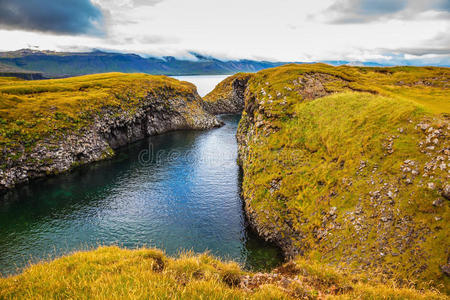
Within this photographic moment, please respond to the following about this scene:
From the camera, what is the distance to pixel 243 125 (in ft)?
193

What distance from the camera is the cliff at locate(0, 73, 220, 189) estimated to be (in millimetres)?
48375

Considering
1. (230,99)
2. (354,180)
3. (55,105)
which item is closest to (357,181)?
(354,180)

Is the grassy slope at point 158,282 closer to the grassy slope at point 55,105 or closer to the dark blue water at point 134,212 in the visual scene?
the dark blue water at point 134,212

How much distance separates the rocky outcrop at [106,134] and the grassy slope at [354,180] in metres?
44.0

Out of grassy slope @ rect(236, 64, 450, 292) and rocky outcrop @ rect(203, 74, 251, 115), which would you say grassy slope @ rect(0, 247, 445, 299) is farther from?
rocky outcrop @ rect(203, 74, 251, 115)

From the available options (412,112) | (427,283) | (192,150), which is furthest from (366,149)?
(192,150)

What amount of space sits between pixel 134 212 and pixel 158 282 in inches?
1228

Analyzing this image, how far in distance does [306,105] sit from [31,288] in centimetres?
4223

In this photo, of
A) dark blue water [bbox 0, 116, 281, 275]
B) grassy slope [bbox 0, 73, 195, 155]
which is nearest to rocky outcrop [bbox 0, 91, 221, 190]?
grassy slope [bbox 0, 73, 195, 155]

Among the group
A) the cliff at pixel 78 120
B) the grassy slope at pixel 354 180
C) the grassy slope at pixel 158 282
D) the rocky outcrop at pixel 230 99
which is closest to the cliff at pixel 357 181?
the grassy slope at pixel 354 180

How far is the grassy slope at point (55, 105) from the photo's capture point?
50469mm

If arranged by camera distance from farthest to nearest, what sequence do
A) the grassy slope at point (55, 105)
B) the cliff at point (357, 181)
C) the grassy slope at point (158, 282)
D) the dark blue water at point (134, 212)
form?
the grassy slope at point (55, 105), the dark blue water at point (134, 212), the cliff at point (357, 181), the grassy slope at point (158, 282)

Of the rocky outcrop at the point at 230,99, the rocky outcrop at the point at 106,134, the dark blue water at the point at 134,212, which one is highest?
the rocky outcrop at the point at 230,99

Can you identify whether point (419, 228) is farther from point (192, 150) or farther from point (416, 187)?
point (192, 150)
